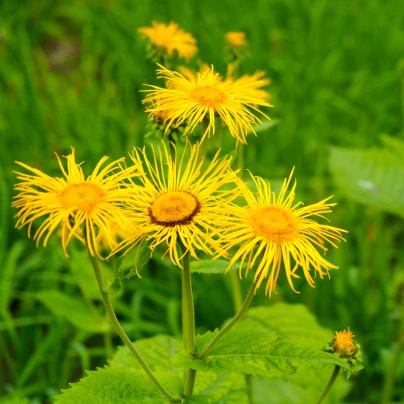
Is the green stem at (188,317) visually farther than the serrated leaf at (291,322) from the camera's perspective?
No

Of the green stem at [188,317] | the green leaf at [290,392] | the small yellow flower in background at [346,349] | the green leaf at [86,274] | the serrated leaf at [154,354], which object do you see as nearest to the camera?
the green stem at [188,317]

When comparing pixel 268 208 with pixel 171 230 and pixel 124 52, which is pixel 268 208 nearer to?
pixel 171 230

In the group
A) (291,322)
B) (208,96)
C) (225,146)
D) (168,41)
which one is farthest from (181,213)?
(225,146)

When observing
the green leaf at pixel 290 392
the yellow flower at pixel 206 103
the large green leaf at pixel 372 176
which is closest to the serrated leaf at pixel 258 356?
the yellow flower at pixel 206 103

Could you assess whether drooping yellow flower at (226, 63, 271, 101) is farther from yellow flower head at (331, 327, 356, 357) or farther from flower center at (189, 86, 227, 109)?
yellow flower head at (331, 327, 356, 357)

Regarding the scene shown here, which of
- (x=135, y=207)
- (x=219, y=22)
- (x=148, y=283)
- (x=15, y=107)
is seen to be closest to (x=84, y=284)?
(x=148, y=283)

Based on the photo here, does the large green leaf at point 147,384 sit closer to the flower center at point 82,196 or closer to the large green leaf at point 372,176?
the flower center at point 82,196

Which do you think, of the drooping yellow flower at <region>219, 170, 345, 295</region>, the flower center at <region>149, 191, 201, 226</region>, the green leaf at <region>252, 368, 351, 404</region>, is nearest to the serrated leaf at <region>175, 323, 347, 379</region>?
the drooping yellow flower at <region>219, 170, 345, 295</region>
